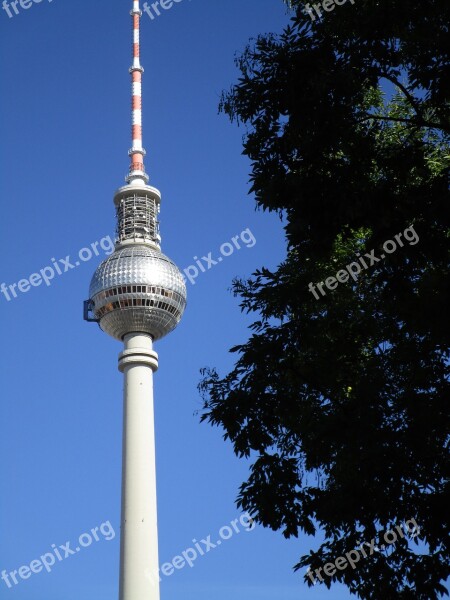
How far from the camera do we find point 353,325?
18672 mm

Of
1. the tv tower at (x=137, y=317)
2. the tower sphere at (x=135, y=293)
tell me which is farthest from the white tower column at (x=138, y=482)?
the tower sphere at (x=135, y=293)

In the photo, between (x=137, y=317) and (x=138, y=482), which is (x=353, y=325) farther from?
(x=137, y=317)

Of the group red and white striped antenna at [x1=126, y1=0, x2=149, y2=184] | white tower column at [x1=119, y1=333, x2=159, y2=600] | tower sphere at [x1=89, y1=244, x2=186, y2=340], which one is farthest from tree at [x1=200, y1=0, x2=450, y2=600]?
red and white striped antenna at [x1=126, y1=0, x2=149, y2=184]

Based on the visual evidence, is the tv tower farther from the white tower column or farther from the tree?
the tree

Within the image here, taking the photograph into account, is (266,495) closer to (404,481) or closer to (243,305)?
(404,481)

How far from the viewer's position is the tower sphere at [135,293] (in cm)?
7162

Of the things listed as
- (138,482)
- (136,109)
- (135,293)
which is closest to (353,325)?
(138,482)

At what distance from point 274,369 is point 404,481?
3371 millimetres

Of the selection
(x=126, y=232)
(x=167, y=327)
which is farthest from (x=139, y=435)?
(x=126, y=232)

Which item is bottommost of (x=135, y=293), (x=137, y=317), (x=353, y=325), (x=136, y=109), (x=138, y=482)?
(x=353, y=325)

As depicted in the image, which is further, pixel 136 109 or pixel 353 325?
pixel 136 109

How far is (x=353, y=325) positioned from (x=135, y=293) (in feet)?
176

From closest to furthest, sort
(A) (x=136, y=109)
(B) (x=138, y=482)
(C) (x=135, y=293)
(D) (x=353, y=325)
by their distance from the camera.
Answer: (D) (x=353, y=325), (B) (x=138, y=482), (C) (x=135, y=293), (A) (x=136, y=109)

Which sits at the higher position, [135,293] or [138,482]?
[135,293]
